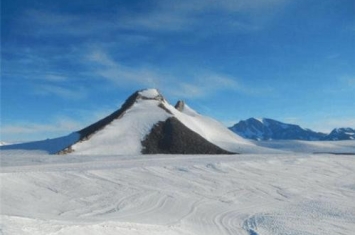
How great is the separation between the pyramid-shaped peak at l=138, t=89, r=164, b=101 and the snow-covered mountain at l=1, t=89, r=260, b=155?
0.95 m

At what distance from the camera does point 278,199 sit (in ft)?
67.9

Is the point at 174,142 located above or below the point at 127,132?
below

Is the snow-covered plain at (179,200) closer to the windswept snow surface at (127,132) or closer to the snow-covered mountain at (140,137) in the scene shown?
the windswept snow surface at (127,132)

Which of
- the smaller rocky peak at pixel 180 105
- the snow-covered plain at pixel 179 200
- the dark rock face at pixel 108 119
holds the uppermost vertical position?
the smaller rocky peak at pixel 180 105

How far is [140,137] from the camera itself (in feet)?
146

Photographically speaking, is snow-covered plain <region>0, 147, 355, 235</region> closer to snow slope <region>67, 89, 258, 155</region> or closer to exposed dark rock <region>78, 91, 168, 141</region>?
snow slope <region>67, 89, 258, 155</region>

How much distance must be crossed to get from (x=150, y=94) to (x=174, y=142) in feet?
46.3

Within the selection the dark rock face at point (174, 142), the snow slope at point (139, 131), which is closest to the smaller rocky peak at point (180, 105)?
the snow slope at point (139, 131)

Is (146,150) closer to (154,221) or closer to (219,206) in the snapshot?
(219,206)

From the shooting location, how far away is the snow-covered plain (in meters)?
14.7

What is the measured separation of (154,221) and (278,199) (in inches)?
295

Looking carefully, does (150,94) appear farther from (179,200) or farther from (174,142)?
(179,200)

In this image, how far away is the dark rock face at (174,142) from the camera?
42.7 metres

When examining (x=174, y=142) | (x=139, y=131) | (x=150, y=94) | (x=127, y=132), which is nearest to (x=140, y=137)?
(x=139, y=131)
